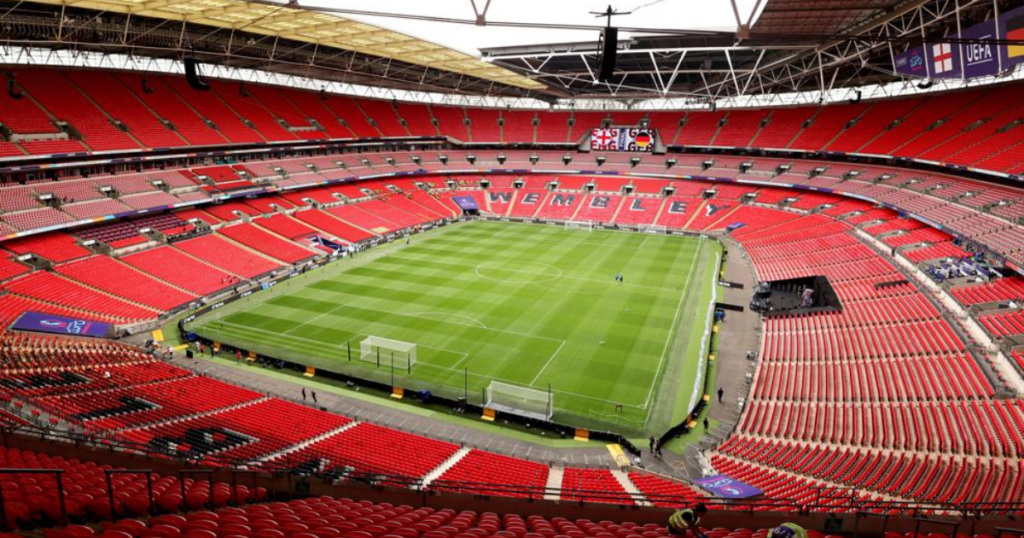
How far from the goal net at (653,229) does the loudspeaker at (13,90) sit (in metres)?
52.3

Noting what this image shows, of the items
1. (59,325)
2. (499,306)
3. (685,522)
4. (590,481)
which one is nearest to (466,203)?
(499,306)

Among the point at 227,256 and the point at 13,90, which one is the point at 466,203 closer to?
the point at 227,256

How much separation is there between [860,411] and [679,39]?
28.1 meters

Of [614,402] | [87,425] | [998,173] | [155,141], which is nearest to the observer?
[87,425]

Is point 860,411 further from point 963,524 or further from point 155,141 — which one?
point 155,141

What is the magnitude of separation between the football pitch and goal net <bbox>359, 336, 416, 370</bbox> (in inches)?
13.8

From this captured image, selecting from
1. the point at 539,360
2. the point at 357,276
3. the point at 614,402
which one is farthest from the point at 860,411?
the point at 357,276

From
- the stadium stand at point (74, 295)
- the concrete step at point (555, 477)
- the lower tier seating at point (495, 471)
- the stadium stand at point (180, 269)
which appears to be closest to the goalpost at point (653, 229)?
the stadium stand at point (180, 269)

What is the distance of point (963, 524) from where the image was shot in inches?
368

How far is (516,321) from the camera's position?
1254 inches

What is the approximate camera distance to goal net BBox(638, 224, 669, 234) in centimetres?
5577

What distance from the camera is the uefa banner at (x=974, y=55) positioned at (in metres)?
23.6

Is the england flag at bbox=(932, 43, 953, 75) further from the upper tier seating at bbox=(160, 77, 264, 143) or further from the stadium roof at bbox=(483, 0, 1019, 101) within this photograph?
the upper tier seating at bbox=(160, 77, 264, 143)

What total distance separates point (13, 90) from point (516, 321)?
39629 millimetres
